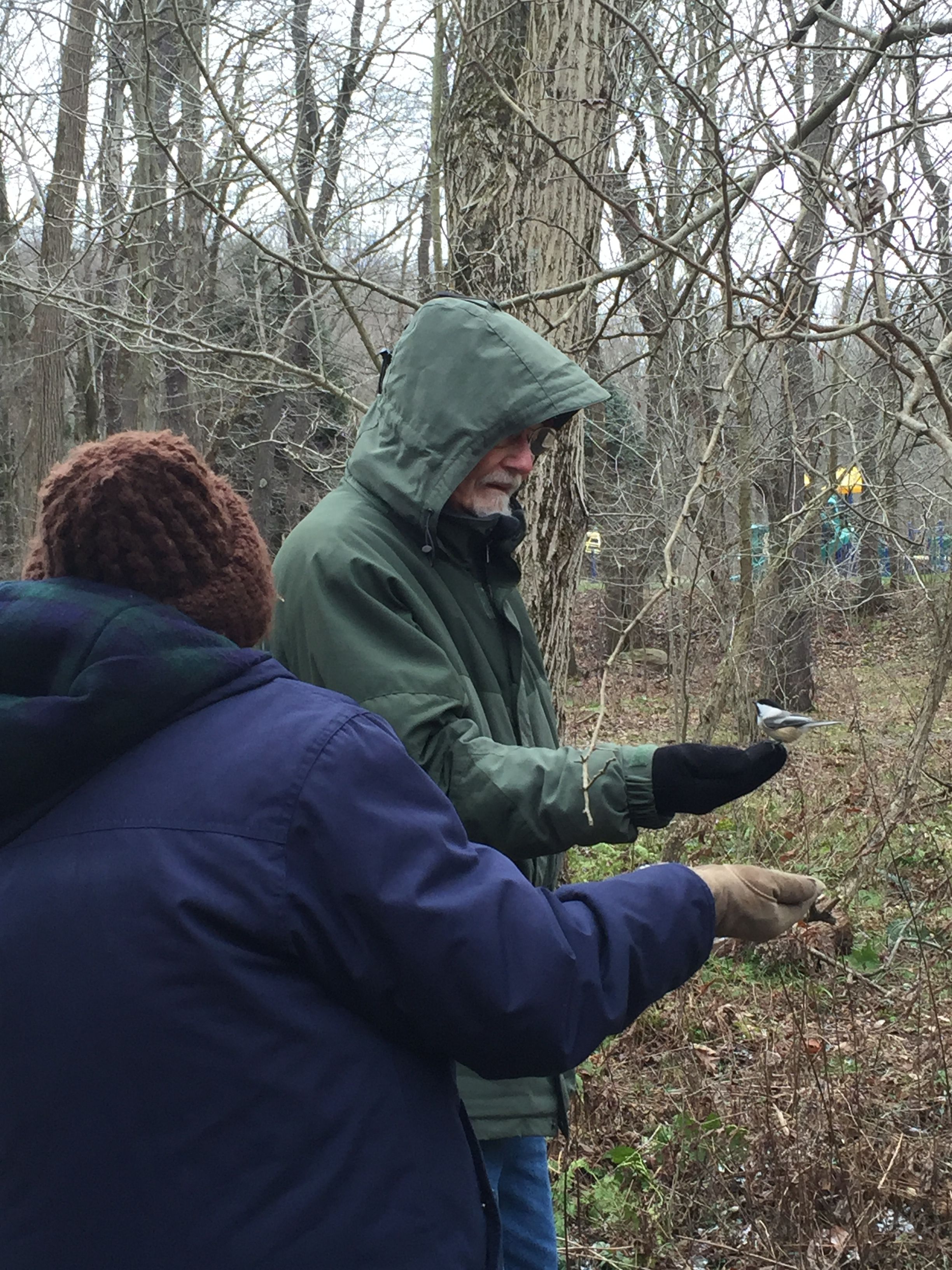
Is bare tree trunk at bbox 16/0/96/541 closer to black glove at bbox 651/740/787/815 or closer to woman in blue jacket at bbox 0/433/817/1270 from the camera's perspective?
black glove at bbox 651/740/787/815

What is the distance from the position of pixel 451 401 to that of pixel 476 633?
43 centimetres

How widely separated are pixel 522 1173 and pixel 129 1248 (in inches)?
39.9

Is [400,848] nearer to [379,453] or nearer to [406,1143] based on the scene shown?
[406,1143]

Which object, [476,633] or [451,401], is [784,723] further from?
[451,401]

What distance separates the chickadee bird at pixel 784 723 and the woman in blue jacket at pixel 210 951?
55.3 inches

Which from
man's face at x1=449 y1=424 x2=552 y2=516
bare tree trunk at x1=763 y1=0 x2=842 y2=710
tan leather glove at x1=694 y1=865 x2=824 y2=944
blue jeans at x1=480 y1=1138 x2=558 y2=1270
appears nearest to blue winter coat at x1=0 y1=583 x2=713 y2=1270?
tan leather glove at x1=694 y1=865 x2=824 y2=944

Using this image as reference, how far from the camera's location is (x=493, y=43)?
152 inches

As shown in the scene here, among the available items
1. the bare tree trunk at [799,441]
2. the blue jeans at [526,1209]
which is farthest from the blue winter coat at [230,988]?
the bare tree trunk at [799,441]

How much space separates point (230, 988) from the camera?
1.06 meters

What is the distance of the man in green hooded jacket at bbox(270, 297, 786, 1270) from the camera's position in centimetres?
179

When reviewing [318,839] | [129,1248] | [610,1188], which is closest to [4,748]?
[318,839]

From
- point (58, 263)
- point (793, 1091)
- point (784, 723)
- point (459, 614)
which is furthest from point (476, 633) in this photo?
point (58, 263)

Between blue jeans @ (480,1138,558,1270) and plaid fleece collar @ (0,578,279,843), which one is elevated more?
plaid fleece collar @ (0,578,279,843)

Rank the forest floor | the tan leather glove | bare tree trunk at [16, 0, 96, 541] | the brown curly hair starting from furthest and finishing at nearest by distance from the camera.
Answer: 1. bare tree trunk at [16, 0, 96, 541]
2. the forest floor
3. the tan leather glove
4. the brown curly hair
